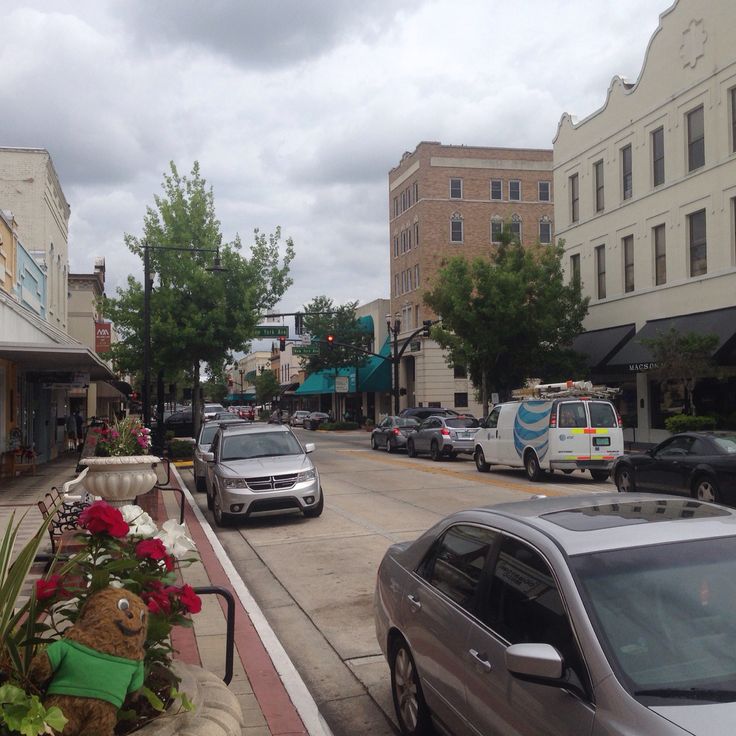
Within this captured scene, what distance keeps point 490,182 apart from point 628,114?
72.8 feet

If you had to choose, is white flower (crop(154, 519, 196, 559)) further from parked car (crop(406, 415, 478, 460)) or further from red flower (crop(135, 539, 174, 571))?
parked car (crop(406, 415, 478, 460))

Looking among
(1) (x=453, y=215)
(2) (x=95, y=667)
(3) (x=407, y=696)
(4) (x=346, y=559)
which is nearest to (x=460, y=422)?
(4) (x=346, y=559)

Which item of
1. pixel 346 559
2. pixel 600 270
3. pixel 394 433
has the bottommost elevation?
pixel 346 559

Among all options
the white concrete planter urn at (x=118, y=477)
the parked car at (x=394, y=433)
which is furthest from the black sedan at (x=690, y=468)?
the parked car at (x=394, y=433)

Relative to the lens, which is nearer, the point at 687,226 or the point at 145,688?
the point at 145,688

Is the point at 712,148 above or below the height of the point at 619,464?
above

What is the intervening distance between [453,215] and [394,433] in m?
24.7

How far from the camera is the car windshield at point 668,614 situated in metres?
3.11

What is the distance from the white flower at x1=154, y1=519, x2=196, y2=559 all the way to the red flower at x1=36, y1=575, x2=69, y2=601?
1.76 ft

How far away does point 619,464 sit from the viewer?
54.5 ft

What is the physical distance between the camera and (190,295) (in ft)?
104

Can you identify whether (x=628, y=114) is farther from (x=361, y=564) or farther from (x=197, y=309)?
(x=361, y=564)

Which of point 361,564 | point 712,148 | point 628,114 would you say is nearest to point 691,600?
point 361,564

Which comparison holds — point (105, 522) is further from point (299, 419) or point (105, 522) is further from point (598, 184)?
point (299, 419)
